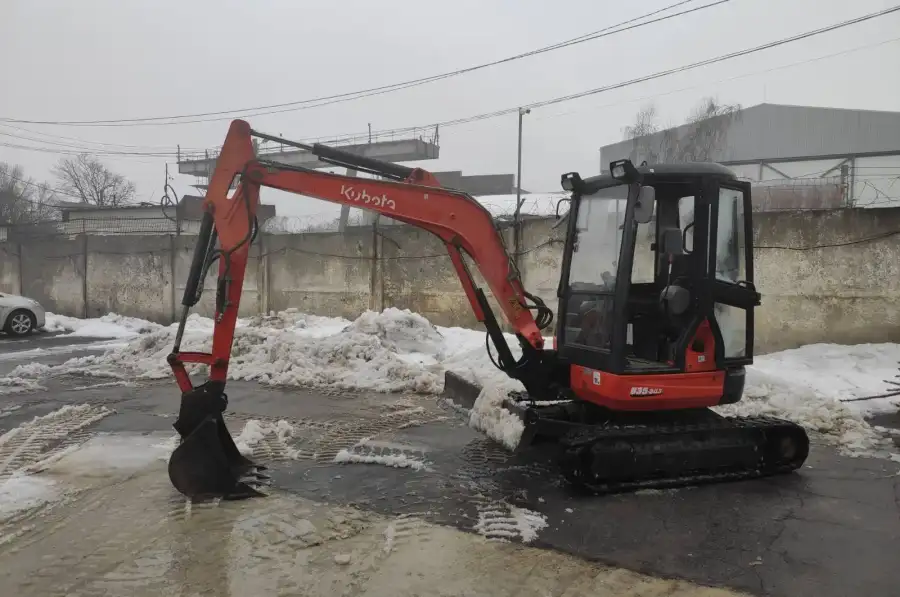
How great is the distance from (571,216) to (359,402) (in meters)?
4.15

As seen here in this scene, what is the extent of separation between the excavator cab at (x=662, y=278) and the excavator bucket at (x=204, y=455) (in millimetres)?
2973

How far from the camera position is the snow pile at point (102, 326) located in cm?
1604

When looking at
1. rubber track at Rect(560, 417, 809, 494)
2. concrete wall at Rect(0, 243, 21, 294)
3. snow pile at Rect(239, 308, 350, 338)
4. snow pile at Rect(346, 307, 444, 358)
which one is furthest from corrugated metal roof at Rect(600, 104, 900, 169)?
rubber track at Rect(560, 417, 809, 494)

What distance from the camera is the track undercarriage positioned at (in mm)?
4801

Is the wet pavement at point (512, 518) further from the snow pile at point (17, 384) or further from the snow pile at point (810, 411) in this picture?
the snow pile at point (17, 384)

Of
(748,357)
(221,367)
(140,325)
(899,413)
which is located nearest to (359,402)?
(221,367)

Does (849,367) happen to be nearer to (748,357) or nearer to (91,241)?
(748,357)

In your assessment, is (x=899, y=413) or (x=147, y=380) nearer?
(x=899, y=413)

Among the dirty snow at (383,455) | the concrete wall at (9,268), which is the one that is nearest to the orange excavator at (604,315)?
the dirty snow at (383,455)

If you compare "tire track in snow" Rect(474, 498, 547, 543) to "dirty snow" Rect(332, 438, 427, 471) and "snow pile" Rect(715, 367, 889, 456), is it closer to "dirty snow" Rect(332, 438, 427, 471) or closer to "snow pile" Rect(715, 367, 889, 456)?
"dirty snow" Rect(332, 438, 427, 471)

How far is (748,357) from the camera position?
5.45 metres

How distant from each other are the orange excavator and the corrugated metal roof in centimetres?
3666

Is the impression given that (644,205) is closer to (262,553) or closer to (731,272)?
(731,272)

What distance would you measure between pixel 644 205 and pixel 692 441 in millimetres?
2035
